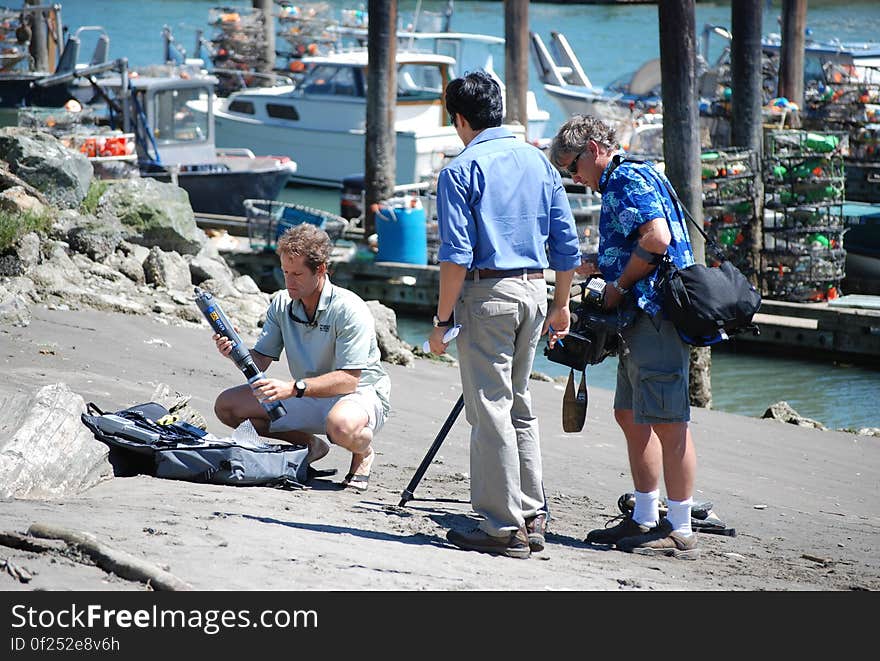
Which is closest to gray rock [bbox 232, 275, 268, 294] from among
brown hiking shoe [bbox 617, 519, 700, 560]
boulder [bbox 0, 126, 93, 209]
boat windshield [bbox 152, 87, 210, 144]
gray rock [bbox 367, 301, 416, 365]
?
boulder [bbox 0, 126, 93, 209]

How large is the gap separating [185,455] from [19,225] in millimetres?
5722

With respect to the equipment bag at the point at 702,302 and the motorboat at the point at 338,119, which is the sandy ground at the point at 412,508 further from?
the motorboat at the point at 338,119

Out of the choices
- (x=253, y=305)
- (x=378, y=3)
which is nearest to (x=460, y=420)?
(x=253, y=305)

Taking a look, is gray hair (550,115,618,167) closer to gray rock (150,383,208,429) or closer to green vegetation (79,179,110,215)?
gray rock (150,383,208,429)

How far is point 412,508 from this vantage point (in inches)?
219

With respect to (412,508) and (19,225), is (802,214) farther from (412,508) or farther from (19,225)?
(412,508)

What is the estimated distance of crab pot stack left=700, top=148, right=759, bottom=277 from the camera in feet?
47.2

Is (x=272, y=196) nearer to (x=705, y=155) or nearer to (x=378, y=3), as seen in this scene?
(x=378, y=3)

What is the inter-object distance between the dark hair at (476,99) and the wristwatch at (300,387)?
139 cm

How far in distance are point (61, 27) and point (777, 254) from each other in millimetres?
21271

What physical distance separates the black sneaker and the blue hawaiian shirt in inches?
37.3

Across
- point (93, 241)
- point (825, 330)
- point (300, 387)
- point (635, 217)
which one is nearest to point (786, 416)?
point (825, 330)

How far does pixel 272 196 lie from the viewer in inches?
811

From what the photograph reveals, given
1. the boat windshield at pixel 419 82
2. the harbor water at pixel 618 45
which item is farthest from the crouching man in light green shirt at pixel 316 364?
the boat windshield at pixel 419 82
